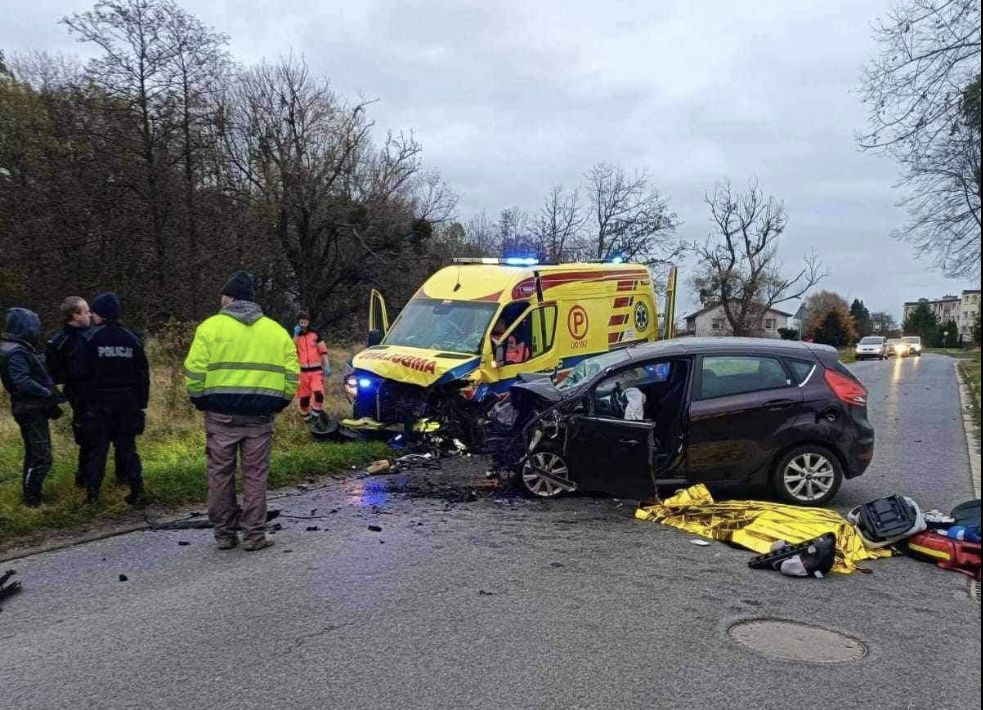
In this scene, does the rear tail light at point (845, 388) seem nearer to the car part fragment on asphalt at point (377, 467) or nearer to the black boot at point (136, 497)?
the car part fragment on asphalt at point (377, 467)

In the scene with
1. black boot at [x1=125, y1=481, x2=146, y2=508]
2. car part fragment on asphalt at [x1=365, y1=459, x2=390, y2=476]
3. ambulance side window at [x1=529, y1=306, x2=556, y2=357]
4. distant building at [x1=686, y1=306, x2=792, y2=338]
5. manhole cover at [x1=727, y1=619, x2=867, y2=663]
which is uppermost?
distant building at [x1=686, y1=306, x2=792, y2=338]

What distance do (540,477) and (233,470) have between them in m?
2.97

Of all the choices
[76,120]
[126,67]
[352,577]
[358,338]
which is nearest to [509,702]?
[352,577]

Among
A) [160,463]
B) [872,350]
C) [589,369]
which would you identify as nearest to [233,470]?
[160,463]

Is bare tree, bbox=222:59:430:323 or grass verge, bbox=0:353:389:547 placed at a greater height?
bare tree, bbox=222:59:430:323

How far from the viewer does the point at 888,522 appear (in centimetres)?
550

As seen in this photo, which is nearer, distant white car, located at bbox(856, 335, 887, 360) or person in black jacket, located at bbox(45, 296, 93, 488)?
person in black jacket, located at bbox(45, 296, 93, 488)

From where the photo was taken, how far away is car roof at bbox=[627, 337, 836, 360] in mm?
7062

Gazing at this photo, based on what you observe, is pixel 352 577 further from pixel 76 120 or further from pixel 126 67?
pixel 126 67

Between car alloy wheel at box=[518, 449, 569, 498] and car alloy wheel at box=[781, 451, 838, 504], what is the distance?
212 cm

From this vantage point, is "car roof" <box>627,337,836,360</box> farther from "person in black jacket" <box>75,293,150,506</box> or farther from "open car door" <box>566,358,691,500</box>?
"person in black jacket" <box>75,293,150,506</box>

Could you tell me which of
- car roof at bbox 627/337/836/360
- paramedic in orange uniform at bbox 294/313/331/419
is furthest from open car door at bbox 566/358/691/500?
paramedic in orange uniform at bbox 294/313/331/419

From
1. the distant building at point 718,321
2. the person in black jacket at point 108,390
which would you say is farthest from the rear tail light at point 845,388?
the distant building at point 718,321

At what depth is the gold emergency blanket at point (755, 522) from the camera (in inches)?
212
